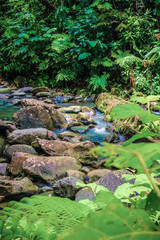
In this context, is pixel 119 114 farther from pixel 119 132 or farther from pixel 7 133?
pixel 119 132

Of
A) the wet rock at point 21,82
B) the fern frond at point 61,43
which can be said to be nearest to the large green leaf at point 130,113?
the fern frond at point 61,43

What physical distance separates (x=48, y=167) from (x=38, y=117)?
2.26 m

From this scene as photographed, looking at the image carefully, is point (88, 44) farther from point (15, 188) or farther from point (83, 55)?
point (15, 188)

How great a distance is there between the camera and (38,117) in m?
5.16

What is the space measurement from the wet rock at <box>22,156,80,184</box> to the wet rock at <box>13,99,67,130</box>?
1.97 metres

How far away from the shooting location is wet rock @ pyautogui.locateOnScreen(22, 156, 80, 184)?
3055mm

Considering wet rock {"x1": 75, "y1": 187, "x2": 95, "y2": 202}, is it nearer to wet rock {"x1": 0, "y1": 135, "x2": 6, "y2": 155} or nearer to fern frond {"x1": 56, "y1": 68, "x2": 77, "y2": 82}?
wet rock {"x1": 0, "y1": 135, "x2": 6, "y2": 155}

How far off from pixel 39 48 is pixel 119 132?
301 inches

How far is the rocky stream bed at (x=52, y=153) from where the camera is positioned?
2568 mm

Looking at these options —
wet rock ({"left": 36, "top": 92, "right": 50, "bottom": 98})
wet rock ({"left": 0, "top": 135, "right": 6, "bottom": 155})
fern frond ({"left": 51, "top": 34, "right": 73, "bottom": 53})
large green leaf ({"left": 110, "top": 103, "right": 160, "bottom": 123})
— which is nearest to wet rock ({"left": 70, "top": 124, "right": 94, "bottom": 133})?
wet rock ({"left": 0, "top": 135, "right": 6, "bottom": 155})

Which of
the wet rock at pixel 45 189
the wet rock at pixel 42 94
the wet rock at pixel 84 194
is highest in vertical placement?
the wet rock at pixel 84 194

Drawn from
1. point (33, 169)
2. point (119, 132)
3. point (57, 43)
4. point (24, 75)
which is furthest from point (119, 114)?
point (24, 75)

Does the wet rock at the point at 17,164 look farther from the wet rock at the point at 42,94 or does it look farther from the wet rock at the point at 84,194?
the wet rock at the point at 42,94

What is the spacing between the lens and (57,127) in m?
5.32
